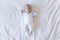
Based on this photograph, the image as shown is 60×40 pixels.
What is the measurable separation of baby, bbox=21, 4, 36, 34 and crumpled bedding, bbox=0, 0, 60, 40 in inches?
1.9

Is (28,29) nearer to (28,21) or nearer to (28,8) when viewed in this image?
(28,21)

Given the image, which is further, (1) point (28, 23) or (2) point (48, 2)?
(2) point (48, 2)

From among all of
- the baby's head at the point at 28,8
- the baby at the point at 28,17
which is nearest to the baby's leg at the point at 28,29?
the baby at the point at 28,17

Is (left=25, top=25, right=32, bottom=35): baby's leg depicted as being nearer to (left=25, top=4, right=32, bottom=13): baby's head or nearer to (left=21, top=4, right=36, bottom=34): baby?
(left=21, top=4, right=36, bottom=34): baby

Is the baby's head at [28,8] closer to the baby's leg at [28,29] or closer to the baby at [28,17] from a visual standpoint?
the baby at [28,17]

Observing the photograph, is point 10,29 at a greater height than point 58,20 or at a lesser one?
lesser

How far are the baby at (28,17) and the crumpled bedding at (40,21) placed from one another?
47mm

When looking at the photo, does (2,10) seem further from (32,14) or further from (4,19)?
(32,14)

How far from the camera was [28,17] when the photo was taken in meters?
0.96

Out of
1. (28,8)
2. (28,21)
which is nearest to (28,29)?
(28,21)

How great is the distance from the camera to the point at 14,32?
955 mm

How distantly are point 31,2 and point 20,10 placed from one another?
12 centimetres

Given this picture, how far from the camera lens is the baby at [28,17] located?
37.0 inches

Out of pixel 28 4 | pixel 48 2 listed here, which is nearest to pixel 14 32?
pixel 28 4
